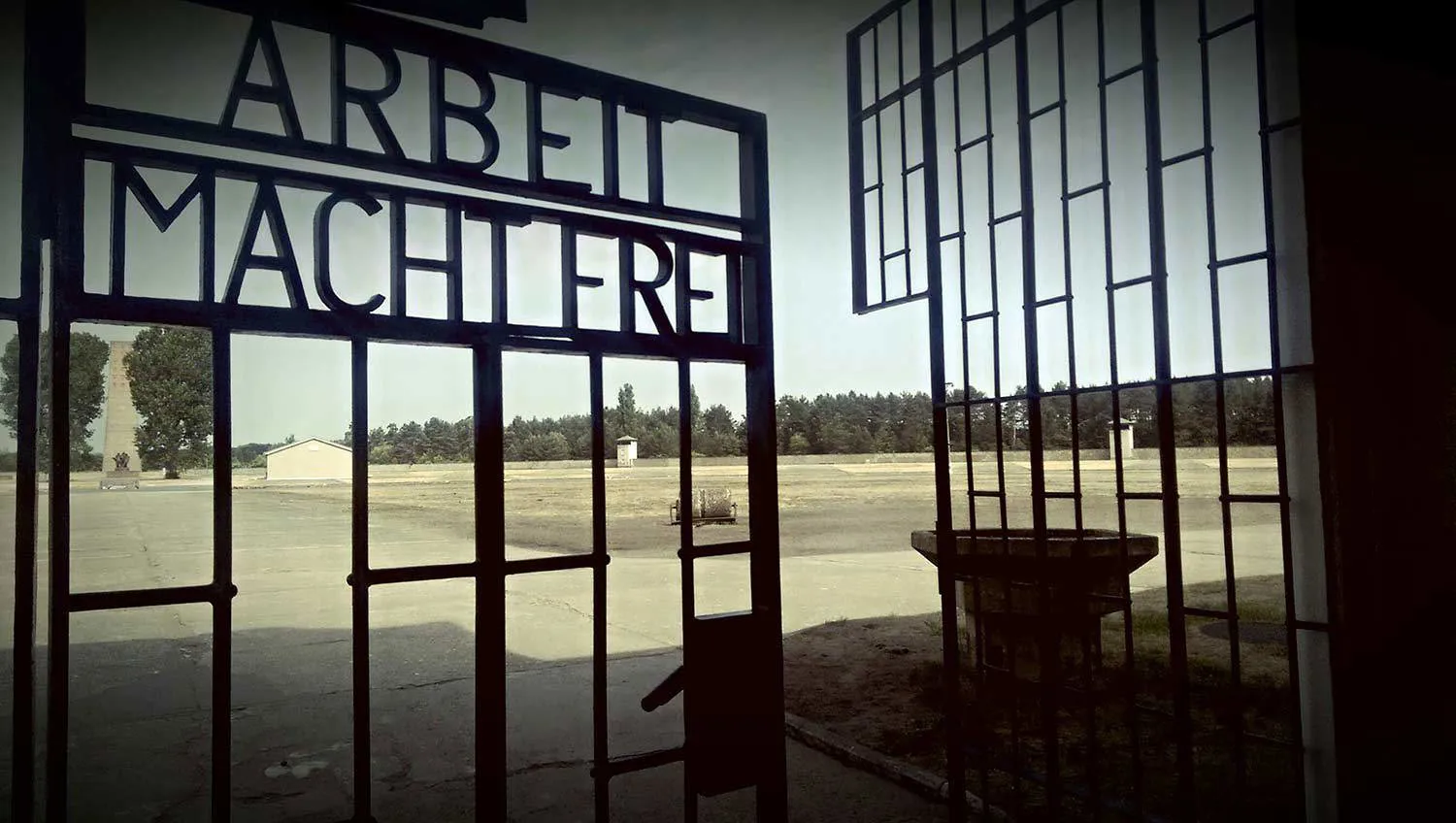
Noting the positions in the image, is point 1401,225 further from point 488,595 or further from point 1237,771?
point 488,595

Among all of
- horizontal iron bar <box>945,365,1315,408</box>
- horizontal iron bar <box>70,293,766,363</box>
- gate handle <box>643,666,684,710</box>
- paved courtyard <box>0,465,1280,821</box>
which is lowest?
paved courtyard <box>0,465,1280,821</box>

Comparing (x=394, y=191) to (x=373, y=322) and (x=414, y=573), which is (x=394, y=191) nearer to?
(x=373, y=322)

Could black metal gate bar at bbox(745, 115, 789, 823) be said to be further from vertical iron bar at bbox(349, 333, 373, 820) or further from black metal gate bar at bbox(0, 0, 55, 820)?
black metal gate bar at bbox(0, 0, 55, 820)

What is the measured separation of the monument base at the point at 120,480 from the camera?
43906 mm

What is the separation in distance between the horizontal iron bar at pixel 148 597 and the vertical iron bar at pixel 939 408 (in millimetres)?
2816

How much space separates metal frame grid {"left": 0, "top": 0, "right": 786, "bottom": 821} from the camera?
6.82 ft

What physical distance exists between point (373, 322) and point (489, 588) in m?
0.89

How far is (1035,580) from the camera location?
14.4 feet

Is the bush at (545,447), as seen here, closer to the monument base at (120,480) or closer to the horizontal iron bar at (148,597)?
the monument base at (120,480)

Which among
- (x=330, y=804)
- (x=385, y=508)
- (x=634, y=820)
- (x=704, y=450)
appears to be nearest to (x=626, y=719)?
(x=634, y=820)

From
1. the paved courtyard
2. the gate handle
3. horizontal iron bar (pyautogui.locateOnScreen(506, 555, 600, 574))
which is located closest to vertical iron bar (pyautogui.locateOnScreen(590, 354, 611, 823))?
Answer: horizontal iron bar (pyautogui.locateOnScreen(506, 555, 600, 574))

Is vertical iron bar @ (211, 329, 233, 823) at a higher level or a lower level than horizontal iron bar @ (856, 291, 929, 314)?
lower

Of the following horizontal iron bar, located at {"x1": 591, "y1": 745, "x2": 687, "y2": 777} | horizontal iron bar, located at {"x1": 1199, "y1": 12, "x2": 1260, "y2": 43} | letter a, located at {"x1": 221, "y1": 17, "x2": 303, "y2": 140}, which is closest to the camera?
letter a, located at {"x1": 221, "y1": 17, "x2": 303, "y2": 140}

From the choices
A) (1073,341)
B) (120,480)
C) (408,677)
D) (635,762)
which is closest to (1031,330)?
(1073,341)
